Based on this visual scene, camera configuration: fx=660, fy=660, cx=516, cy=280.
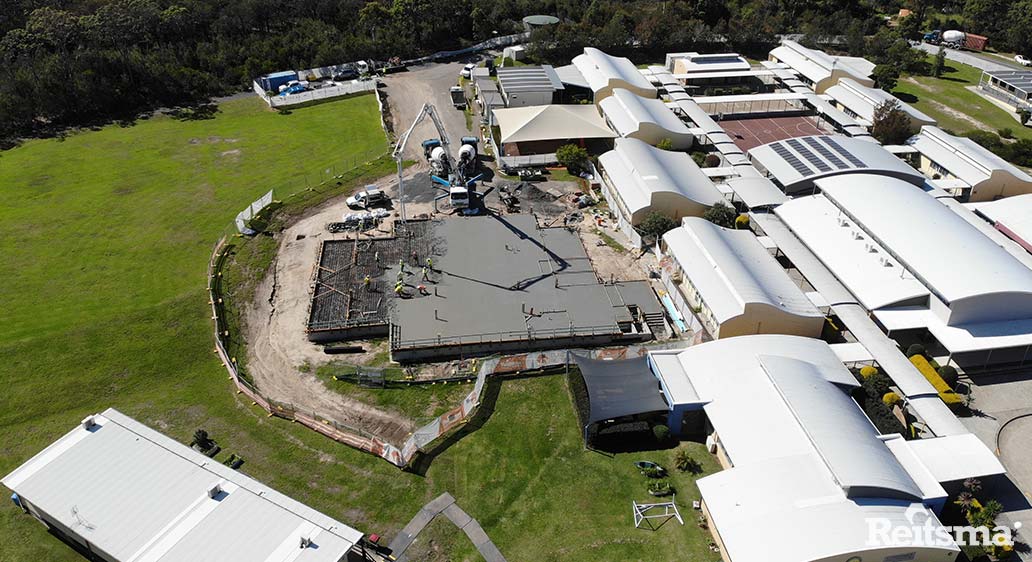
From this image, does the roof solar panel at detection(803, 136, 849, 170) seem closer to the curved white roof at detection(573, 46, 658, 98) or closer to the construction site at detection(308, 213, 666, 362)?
the curved white roof at detection(573, 46, 658, 98)

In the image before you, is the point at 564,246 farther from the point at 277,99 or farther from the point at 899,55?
the point at 899,55

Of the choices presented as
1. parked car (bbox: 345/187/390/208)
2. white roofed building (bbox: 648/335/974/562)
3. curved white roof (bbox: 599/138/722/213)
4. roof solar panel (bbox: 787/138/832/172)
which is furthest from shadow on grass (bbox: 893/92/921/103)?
parked car (bbox: 345/187/390/208)

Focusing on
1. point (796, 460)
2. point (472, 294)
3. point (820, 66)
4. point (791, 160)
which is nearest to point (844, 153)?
point (791, 160)

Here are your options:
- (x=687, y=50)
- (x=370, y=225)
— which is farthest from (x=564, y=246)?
(x=687, y=50)

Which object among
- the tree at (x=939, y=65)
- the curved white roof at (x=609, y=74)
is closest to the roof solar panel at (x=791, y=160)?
the curved white roof at (x=609, y=74)

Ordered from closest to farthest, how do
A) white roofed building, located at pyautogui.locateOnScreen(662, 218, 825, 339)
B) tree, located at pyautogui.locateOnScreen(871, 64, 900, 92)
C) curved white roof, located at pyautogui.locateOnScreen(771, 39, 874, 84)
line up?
white roofed building, located at pyautogui.locateOnScreen(662, 218, 825, 339) → curved white roof, located at pyautogui.locateOnScreen(771, 39, 874, 84) → tree, located at pyautogui.locateOnScreen(871, 64, 900, 92)

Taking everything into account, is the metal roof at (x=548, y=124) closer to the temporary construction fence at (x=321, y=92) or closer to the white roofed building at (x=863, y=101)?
the temporary construction fence at (x=321, y=92)
